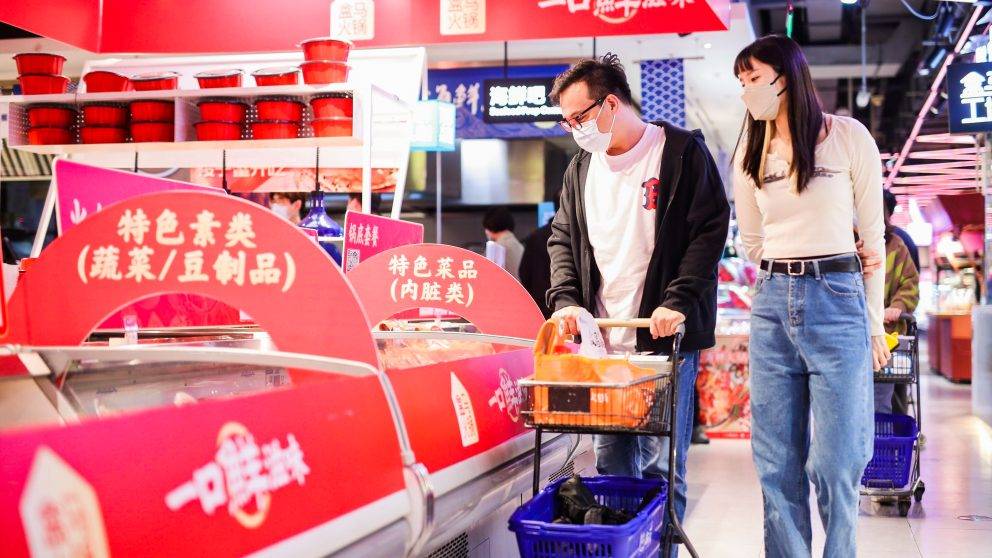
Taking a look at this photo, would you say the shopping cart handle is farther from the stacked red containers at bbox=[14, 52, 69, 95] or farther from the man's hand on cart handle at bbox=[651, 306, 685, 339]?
the stacked red containers at bbox=[14, 52, 69, 95]

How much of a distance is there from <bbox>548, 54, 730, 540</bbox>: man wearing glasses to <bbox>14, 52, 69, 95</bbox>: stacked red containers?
13.2 feet

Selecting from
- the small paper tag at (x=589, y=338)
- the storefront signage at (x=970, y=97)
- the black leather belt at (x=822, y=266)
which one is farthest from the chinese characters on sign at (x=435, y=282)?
the storefront signage at (x=970, y=97)

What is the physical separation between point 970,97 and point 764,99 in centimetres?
707

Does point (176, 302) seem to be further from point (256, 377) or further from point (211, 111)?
point (211, 111)

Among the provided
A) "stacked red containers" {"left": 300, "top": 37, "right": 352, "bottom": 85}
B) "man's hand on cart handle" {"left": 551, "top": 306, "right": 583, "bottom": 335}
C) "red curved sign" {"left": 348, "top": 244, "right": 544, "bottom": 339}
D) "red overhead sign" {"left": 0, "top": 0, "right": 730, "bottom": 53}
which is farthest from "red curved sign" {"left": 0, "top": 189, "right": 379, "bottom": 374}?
"red overhead sign" {"left": 0, "top": 0, "right": 730, "bottom": 53}

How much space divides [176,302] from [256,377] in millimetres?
1553

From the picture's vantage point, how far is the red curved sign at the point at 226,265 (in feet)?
7.55

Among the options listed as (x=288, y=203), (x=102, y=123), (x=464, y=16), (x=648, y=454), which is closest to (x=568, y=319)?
(x=648, y=454)

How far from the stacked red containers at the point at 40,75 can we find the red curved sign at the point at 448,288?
3.27m

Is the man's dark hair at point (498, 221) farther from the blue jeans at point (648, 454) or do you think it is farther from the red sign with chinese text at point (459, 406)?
the blue jeans at point (648, 454)

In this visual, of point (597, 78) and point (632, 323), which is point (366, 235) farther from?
point (632, 323)

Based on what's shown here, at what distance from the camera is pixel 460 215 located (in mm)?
16953

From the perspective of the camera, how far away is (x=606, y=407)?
2678 mm

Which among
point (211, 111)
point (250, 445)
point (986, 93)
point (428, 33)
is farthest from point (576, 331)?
point (986, 93)
